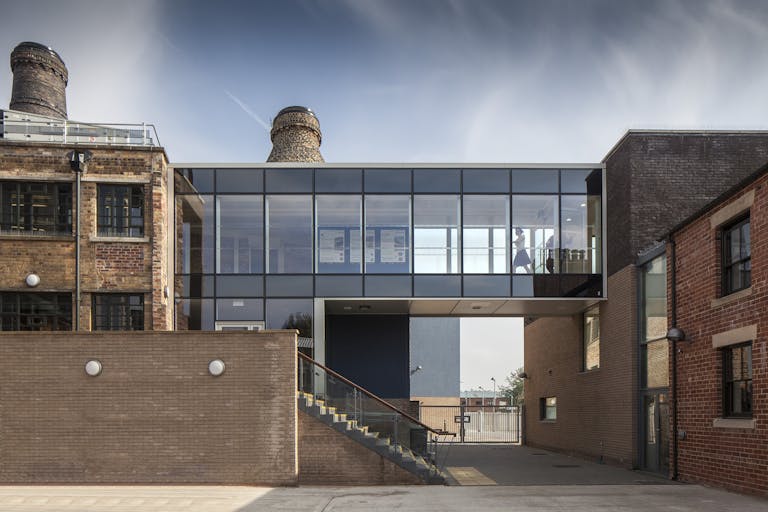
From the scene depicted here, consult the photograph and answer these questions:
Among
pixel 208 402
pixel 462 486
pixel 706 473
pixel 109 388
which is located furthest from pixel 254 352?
pixel 706 473

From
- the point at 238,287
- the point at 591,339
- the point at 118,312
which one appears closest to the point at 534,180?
the point at 591,339

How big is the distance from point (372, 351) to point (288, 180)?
6427mm

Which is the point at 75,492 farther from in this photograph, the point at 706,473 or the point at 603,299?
the point at 603,299

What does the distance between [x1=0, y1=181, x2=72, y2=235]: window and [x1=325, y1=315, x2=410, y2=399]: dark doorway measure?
8.58m

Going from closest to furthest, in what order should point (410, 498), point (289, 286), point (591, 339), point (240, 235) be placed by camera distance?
1. point (410, 498)
2. point (289, 286)
3. point (240, 235)
4. point (591, 339)

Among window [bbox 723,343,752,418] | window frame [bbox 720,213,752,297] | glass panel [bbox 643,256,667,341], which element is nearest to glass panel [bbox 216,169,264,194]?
glass panel [bbox 643,256,667,341]

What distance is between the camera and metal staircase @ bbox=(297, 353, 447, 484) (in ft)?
50.4

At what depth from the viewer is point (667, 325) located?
17375 mm

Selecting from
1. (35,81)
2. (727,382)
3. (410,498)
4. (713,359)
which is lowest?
(410,498)

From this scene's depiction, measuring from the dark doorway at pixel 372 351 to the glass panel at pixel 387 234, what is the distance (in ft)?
11.9

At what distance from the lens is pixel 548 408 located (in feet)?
95.6

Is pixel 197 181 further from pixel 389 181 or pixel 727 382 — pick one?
pixel 727 382

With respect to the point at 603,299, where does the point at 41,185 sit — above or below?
above

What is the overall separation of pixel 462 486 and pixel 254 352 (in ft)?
16.7
